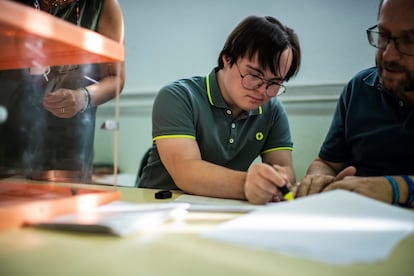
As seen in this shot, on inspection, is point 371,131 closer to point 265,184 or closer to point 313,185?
point 313,185

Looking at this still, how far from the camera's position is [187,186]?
93 centimetres

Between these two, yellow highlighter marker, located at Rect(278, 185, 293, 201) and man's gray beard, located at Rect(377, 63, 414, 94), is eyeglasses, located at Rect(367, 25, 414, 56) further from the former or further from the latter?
yellow highlighter marker, located at Rect(278, 185, 293, 201)

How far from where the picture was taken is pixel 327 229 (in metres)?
0.49

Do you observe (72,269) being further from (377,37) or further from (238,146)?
(377,37)

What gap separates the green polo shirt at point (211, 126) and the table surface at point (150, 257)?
559 millimetres

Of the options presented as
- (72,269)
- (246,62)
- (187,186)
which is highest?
(246,62)

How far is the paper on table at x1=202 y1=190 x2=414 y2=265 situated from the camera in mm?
428

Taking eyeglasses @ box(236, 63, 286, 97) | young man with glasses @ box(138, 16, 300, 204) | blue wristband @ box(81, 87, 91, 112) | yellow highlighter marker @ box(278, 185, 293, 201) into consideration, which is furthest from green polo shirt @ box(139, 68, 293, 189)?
yellow highlighter marker @ box(278, 185, 293, 201)

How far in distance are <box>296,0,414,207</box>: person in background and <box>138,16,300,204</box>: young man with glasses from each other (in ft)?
0.47

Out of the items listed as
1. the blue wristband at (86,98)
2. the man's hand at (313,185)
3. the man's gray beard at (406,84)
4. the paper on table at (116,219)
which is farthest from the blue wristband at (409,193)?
the blue wristband at (86,98)

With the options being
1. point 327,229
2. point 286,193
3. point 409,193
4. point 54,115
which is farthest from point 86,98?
point 409,193

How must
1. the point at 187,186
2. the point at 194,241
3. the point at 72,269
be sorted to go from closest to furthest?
1. the point at 72,269
2. the point at 194,241
3. the point at 187,186

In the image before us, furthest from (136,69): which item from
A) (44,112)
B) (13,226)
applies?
(13,226)

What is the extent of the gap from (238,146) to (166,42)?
1266 mm
